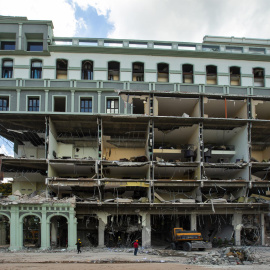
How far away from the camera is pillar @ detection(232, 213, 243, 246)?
138ft

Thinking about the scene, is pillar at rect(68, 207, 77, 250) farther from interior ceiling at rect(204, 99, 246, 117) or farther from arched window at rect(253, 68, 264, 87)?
arched window at rect(253, 68, 264, 87)

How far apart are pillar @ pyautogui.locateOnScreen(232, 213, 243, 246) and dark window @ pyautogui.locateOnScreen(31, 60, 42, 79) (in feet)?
87.8

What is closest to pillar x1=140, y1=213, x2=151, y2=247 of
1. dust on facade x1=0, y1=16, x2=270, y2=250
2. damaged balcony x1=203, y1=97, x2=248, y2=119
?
dust on facade x1=0, y1=16, x2=270, y2=250

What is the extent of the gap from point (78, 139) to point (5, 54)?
12.6 meters

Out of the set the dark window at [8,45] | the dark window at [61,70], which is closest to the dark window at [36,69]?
the dark window at [61,70]

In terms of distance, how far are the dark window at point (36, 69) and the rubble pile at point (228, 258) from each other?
87.7 feet

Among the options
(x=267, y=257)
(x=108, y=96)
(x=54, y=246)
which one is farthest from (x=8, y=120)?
(x=267, y=257)

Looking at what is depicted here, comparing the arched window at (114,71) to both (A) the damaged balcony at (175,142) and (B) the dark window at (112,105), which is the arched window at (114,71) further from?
(A) the damaged balcony at (175,142)

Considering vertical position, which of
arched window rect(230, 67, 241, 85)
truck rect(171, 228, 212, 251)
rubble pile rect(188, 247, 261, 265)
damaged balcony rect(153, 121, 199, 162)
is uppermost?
arched window rect(230, 67, 241, 85)

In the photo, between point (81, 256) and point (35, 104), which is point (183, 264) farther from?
point (35, 104)

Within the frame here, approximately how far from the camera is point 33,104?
44.6 meters

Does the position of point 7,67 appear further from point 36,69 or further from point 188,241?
point 188,241

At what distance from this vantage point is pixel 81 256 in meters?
32.6

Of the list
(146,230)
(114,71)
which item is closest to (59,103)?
(114,71)
